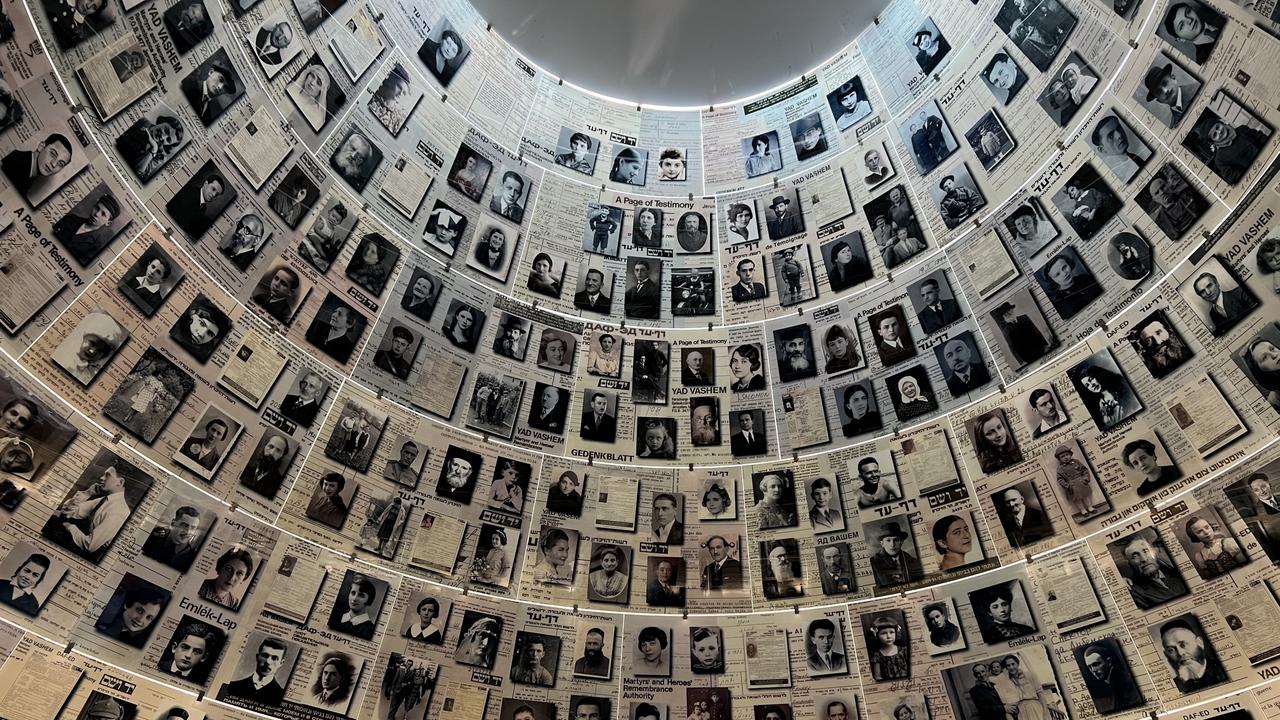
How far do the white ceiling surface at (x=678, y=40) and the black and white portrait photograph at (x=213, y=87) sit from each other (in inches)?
166

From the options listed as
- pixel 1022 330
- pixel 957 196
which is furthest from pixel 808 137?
pixel 1022 330

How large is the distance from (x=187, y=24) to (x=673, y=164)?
6.75m

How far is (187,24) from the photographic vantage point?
28.4 ft

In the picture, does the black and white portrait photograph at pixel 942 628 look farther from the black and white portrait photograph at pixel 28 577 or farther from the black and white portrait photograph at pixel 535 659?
the black and white portrait photograph at pixel 28 577

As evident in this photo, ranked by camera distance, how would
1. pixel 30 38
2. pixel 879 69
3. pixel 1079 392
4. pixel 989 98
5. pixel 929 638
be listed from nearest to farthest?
pixel 30 38 < pixel 1079 392 < pixel 929 638 < pixel 989 98 < pixel 879 69

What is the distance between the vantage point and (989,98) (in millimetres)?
10570

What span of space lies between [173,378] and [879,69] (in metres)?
9.53

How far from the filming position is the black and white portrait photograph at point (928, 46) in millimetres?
11246

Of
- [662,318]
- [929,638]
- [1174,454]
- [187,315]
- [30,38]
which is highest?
[662,318]

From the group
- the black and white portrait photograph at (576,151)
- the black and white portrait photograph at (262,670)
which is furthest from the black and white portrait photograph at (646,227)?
the black and white portrait photograph at (262,670)

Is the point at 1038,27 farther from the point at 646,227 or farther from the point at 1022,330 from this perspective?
the point at 646,227

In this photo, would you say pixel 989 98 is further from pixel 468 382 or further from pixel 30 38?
pixel 30 38

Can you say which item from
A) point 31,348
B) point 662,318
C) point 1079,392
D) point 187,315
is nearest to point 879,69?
point 662,318

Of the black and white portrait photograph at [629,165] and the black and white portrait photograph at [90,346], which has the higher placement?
the black and white portrait photograph at [629,165]
